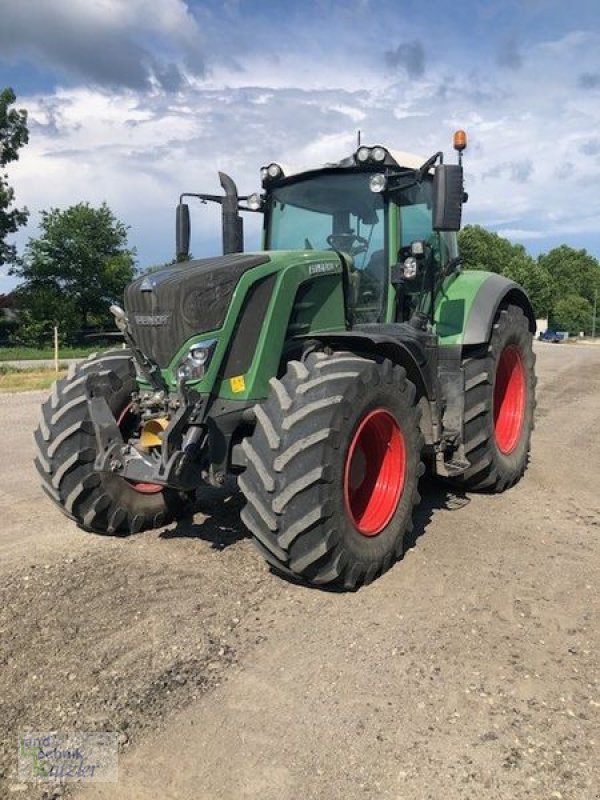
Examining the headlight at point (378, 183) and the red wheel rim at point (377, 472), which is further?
the headlight at point (378, 183)

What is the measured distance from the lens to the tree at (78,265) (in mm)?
44219

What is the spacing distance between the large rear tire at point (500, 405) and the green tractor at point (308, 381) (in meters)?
0.03

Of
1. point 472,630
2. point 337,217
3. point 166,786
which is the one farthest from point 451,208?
point 166,786

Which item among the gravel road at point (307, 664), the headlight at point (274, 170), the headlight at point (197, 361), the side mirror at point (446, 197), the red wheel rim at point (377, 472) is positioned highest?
the headlight at point (274, 170)

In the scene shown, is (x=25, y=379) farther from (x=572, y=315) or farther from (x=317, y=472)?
(x=572, y=315)

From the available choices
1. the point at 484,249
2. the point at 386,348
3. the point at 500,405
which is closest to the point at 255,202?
the point at 386,348

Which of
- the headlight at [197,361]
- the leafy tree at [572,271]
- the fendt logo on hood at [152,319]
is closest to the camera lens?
the headlight at [197,361]

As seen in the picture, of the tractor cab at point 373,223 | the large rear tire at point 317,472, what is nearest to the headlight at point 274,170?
the tractor cab at point 373,223

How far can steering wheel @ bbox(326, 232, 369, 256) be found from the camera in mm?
5465

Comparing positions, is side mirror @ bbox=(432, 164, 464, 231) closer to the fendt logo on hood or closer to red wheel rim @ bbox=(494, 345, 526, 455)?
the fendt logo on hood

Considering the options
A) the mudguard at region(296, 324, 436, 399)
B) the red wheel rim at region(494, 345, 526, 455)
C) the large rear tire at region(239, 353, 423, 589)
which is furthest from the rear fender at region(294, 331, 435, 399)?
the red wheel rim at region(494, 345, 526, 455)

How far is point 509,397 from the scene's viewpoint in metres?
6.89

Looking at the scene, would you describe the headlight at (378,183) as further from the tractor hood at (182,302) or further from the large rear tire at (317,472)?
the large rear tire at (317,472)

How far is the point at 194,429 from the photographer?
13.5ft
